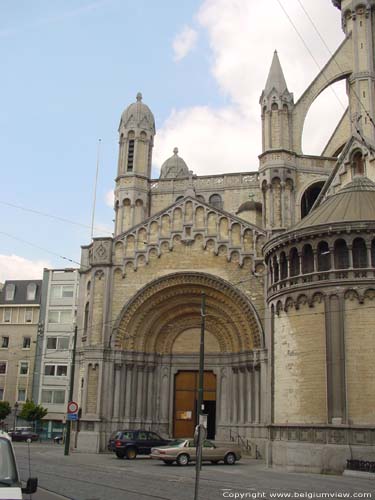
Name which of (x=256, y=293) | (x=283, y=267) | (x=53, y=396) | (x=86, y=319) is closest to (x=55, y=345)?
(x=53, y=396)

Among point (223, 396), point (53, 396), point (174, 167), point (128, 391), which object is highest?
point (174, 167)

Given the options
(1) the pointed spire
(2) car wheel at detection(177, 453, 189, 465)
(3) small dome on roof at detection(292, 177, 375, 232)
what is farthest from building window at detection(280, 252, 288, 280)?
(1) the pointed spire

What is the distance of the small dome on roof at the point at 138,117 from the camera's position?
4409 centimetres

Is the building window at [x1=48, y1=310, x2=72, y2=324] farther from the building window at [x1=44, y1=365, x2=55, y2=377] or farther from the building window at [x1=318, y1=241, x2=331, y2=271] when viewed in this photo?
the building window at [x1=318, y1=241, x2=331, y2=271]

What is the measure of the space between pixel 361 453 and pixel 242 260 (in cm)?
1371

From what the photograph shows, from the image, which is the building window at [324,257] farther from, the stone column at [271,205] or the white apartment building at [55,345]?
the white apartment building at [55,345]

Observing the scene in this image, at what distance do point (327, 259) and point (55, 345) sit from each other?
123ft

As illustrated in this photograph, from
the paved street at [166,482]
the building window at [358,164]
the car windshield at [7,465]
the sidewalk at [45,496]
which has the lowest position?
the sidewalk at [45,496]

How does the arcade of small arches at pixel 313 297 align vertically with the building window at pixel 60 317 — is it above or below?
below

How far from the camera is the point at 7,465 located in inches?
349

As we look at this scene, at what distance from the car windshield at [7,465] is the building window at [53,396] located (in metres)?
47.9

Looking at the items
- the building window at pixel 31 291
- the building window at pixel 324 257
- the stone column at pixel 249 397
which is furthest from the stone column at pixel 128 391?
the building window at pixel 31 291

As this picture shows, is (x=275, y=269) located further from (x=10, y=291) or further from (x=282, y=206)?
(x=10, y=291)

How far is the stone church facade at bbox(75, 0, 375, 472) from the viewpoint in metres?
24.0
